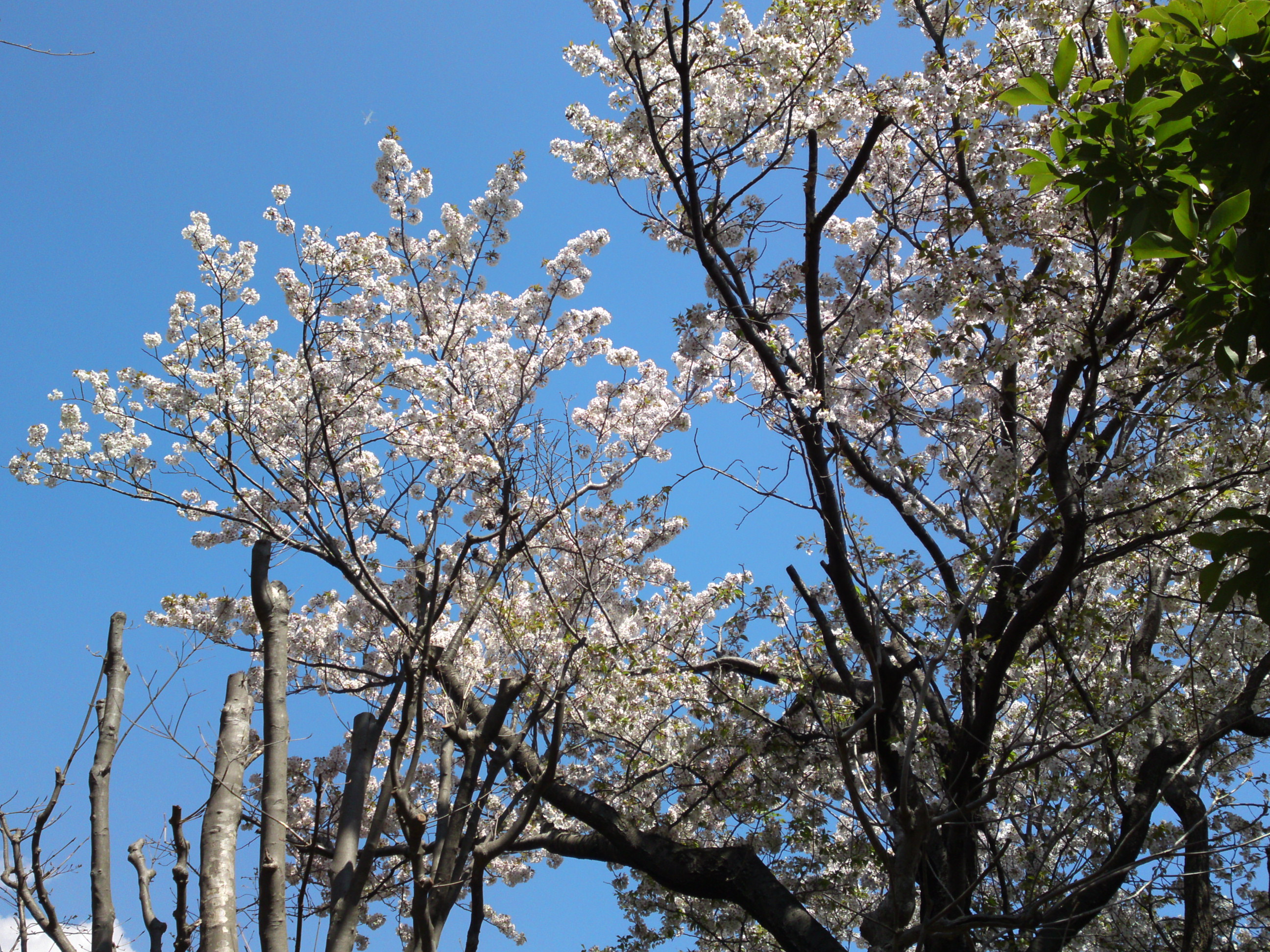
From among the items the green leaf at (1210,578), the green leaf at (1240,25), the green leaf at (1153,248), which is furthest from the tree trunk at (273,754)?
the green leaf at (1240,25)

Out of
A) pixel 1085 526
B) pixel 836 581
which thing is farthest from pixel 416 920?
pixel 1085 526

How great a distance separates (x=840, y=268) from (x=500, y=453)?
2.89m

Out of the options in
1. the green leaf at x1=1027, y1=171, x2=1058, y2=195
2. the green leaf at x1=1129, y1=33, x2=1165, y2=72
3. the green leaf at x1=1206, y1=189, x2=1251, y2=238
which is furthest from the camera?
the green leaf at x1=1027, y1=171, x2=1058, y2=195

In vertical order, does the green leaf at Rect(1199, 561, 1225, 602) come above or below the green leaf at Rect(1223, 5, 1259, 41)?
below

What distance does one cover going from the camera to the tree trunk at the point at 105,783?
2684mm

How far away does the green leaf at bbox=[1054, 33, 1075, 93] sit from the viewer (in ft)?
7.79

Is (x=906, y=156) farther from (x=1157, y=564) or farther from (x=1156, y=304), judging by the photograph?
(x=1157, y=564)

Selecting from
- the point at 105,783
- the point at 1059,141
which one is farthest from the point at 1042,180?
the point at 105,783

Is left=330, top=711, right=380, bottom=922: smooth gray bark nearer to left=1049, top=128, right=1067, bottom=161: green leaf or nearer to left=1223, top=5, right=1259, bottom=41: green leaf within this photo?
left=1049, top=128, right=1067, bottom=161: green leaf

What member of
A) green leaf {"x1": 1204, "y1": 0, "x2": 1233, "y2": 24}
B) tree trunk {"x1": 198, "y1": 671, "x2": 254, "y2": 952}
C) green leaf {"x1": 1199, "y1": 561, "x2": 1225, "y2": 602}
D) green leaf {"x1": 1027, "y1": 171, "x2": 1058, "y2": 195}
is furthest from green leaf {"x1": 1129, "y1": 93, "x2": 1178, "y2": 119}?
tree trunk {"x1": 198, "y1": 671, "x2": 254, "y2": 952}

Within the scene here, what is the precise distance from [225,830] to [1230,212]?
3265 mm

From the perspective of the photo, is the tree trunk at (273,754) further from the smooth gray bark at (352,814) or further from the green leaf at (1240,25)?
the green leaf at (1240,25)

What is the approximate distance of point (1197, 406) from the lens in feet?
14.7

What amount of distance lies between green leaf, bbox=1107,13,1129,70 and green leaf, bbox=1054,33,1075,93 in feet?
0.31
